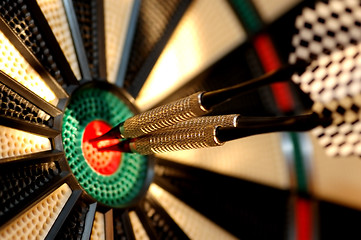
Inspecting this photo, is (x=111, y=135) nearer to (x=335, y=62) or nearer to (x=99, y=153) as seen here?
(x=99, y=153)

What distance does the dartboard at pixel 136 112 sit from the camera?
0.69m

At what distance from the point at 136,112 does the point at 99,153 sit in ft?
0.40

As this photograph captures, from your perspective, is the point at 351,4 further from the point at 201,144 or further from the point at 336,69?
the point at 201,144

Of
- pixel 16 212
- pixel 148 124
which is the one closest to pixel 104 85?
pixel 148 124

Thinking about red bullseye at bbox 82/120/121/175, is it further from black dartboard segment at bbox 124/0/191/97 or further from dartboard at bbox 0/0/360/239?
black dartboard segment at bbox 124/0/191/97

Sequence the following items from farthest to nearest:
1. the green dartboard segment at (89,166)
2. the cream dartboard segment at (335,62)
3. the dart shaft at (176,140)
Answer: the cream dartboard segment at (335,62) < the green dartboard segment at (89,166) < the dart shaft at (176,140)

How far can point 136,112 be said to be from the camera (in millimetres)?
897

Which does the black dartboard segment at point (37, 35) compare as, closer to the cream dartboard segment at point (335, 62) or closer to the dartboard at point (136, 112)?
the dartboard at point (136, 112)

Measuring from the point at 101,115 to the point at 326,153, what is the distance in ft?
1.66

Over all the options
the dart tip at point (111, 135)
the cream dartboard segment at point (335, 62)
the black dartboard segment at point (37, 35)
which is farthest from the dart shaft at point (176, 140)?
the cream dartboard segment at point (335, 62)

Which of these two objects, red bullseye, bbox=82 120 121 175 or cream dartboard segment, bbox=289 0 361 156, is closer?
red bullseye, bbox=82 120 121 175

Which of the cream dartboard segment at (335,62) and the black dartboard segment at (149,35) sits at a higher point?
the black dartboard segment at (149,35)

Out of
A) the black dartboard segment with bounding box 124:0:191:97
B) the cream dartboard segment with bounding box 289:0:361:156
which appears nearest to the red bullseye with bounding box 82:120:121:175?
the black dartboard segment with bounding box 124:0:191:97

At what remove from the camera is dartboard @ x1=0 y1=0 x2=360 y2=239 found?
693 mm
